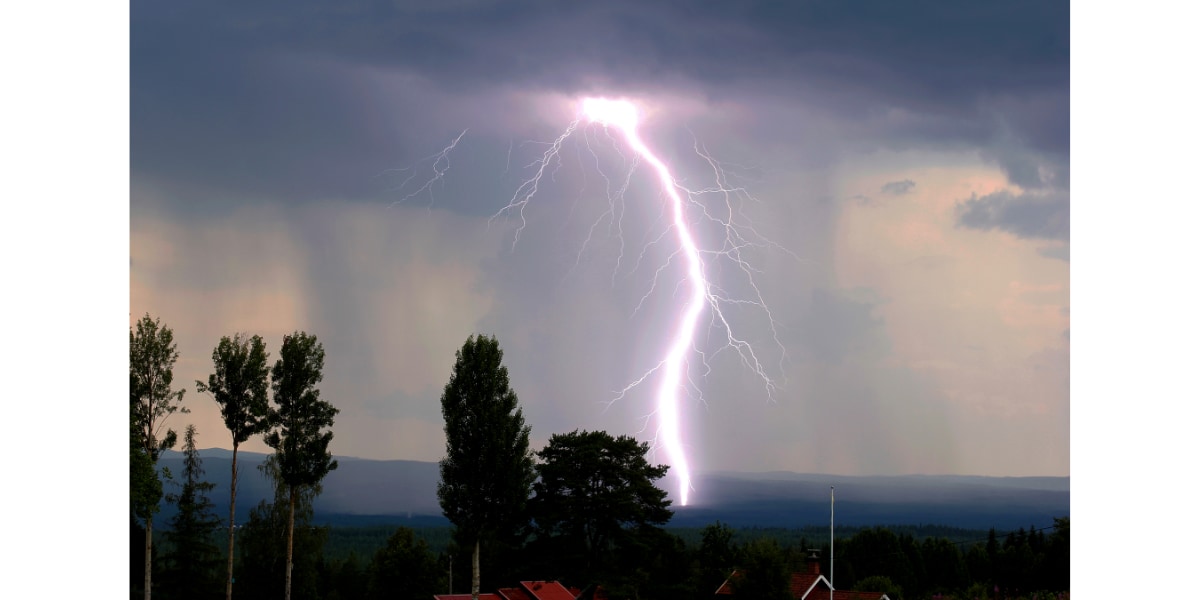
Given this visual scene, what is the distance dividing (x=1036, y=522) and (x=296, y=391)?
1414 inches

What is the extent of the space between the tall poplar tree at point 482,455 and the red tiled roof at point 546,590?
1885 mm

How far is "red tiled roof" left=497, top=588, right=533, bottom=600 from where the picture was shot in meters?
23.0

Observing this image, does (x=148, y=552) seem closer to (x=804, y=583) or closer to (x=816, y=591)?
(x=804, y=583)

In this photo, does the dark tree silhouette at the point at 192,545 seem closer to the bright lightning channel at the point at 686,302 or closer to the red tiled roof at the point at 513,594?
the red tiled roof at the point at 513,594

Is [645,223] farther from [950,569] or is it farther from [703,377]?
[950,569]

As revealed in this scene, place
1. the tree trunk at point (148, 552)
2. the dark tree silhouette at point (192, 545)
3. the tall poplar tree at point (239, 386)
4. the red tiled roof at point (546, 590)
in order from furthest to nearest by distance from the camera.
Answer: the dark tree silhouette at point (192, 545)
the red tiled roof at point (546, 590)
the tall poplar tree at point (239, 386)
the tree trunk at point (148, 552)

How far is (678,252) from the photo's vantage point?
24.2m

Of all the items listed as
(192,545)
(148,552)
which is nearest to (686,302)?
(148,552)

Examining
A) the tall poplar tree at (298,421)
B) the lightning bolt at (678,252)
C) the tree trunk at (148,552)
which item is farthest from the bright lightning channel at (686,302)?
the tree trunk at (148,552)

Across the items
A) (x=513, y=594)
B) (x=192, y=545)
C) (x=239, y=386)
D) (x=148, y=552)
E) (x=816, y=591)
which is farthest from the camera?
(x=192, y=545)

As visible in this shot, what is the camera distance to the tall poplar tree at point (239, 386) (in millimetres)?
20828

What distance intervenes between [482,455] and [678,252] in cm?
662
